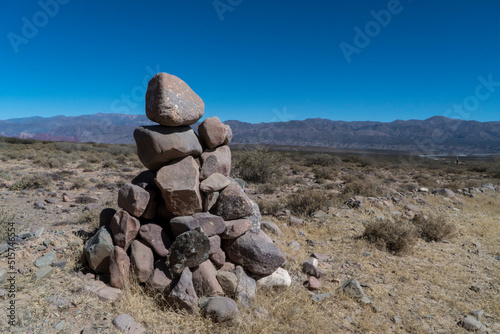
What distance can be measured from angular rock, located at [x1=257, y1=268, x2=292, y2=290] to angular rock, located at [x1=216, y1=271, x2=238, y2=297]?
0.54 m

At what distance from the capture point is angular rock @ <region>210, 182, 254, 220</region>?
4.56m

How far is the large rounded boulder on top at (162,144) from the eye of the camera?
419 cm

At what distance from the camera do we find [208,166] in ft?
15.2

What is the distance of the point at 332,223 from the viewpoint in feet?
25.5

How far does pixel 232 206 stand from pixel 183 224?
2.97 feet

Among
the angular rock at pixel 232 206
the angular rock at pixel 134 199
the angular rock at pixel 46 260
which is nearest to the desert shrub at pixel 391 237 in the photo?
the angular rock at pixel 232 206

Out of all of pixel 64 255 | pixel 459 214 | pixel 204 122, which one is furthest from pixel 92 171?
pixel 459 214

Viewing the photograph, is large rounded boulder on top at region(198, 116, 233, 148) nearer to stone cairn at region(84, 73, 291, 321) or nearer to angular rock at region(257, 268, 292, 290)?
stone cairn at region(84, 73, 291, 321)

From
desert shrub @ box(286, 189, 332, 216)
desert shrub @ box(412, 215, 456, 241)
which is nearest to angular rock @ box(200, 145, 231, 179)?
desert shrub @ box(286, 189, 332, 216)

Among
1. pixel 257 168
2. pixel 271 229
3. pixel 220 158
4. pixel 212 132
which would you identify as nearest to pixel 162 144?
pixel 212 132

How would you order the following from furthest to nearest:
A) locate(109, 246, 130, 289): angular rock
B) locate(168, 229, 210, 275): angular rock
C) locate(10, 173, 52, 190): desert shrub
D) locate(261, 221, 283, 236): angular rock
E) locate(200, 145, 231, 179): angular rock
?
locate(10, 173, 52, 190): desert shrub → locate(261, 221, 283, 236): angular rock → locate(200, 145, 231, 179): angular rock → locate(109, 246, 130, 289): angular rock → locate(168, 229, 210, 275): angular rock

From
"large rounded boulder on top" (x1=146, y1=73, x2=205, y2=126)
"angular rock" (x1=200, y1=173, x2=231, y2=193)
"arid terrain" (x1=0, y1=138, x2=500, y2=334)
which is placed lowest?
"arid terrain" (x1=0, y1=138, x2=500, y2=334)

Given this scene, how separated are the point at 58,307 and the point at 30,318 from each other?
29cm

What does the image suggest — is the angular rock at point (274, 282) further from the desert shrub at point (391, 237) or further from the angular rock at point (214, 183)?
the desert shrub at point (391, 237)
